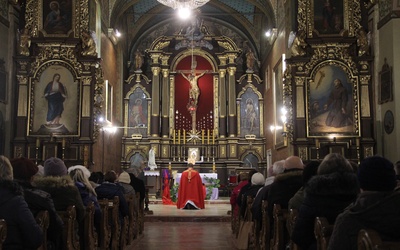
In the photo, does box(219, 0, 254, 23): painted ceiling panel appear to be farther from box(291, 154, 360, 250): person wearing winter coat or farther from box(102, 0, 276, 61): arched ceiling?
box(291, 154, 360, 250): person wearing winter coat

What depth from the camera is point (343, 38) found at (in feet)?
51.0

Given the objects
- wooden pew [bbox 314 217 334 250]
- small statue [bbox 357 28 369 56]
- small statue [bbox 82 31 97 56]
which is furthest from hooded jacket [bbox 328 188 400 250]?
small statue [bbox 82 31 97 56]

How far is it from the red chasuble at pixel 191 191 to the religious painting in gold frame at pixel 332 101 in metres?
3.75

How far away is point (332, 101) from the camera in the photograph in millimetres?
15562

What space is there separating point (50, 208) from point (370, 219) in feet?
8.91

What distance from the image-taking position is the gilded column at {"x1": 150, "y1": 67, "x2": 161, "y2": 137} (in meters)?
23.7

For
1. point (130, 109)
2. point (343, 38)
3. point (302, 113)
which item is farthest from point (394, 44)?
point (130, 109)

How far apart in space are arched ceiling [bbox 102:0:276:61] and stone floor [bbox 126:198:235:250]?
12.1 meters

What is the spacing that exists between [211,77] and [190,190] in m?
10.3

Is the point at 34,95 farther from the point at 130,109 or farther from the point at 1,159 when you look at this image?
the point at 1,159

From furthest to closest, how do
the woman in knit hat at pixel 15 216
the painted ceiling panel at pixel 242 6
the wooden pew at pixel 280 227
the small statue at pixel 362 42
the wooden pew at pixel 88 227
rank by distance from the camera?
1. the painted ceiling panel at pixel 242 6
2. the small statue at pixel 362 42
3. the wooden pew at pixel 88 227
4. the wooden pew at pixel 280 227
5. the woman in knit hat at pixel 15 216

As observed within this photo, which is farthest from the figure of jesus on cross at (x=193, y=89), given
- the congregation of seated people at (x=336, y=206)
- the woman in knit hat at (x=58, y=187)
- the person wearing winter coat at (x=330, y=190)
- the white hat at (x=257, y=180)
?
the person wearing winter coat at (x=330, y=190)

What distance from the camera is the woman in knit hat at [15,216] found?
11.8 feet

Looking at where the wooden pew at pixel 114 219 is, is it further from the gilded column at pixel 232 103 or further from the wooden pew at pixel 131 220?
the gilded column at pixel 232 103
